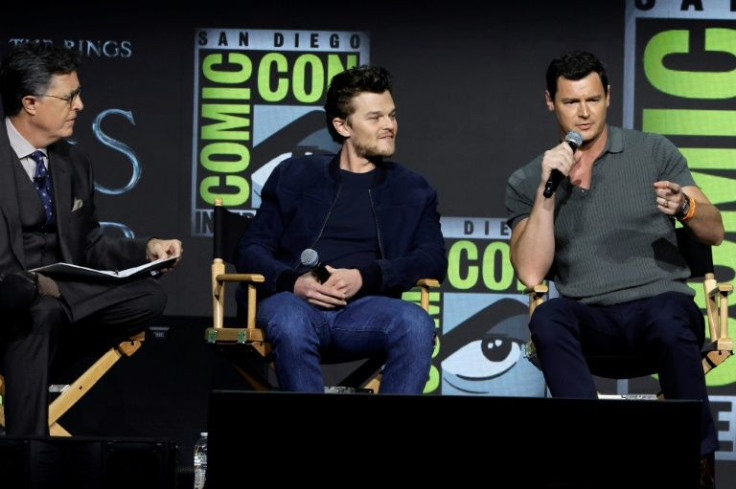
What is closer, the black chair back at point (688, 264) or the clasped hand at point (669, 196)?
the clasped hand at point (669, 196)

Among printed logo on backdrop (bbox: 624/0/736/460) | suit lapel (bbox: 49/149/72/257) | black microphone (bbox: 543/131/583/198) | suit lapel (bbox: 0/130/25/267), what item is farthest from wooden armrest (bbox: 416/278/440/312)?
printed logo on backdrop (bbox: 624/0/736/460)

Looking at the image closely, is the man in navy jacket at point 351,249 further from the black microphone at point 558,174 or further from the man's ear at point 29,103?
the man's ear at point 29,103

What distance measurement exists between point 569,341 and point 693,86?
5.82ft

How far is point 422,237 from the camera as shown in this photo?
3859mm

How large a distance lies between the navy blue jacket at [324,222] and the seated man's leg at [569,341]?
1.42ft

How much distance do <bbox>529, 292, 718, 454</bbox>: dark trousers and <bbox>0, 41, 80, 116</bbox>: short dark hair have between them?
1.60 meters

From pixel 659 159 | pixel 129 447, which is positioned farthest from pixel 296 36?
pixel 129 447

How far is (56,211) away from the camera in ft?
12.3

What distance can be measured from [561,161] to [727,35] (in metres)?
1.72

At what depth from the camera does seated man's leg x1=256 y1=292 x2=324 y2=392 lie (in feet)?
11.4

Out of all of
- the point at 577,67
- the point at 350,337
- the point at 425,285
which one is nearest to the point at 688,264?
the point at 577,67

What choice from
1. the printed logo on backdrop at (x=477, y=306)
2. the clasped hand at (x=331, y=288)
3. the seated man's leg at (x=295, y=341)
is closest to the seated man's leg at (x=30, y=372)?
the seated man's leg at (x=295, y=341)

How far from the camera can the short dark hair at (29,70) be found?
12.3 ft

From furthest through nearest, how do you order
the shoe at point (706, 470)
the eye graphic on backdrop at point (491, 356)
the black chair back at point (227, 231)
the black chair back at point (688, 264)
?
Result: the eye graphic on backdrop at point (491, 356)
the black chair back at point (227, 231)
the black chair back at point (688, 264)
the shoe at point (706, 470)
